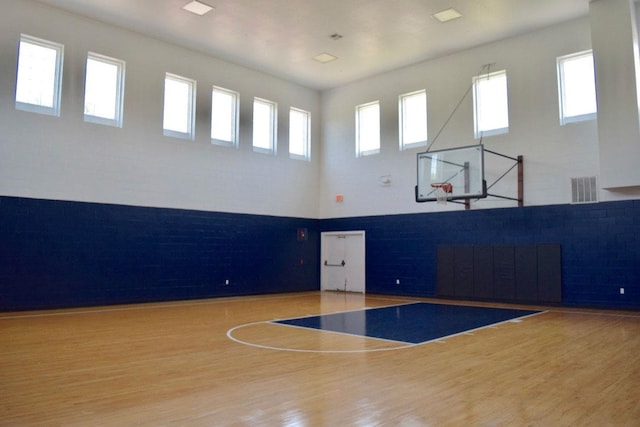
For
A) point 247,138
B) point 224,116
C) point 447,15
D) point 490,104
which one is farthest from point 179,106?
point 490,104

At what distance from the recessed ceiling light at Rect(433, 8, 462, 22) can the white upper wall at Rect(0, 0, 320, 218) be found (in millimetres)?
5286

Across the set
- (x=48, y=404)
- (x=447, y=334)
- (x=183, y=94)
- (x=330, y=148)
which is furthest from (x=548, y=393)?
(x=330, y=148)

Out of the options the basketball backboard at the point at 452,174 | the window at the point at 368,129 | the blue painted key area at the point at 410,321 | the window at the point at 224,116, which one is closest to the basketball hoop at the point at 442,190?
the basketball backboard at the point at 452,174

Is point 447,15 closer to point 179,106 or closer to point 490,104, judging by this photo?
point 490,104

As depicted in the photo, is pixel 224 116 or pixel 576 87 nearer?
pixel 576 87

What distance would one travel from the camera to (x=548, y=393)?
3.79 m

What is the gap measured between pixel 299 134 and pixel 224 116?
275 centimetres

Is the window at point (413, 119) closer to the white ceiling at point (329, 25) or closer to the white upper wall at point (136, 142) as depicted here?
the white ceiling at point (329, 25)

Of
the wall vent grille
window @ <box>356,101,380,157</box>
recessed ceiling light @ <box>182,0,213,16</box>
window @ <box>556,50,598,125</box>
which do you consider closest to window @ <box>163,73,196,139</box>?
recessed ceiling light @ <box>182,0,213,16</box>

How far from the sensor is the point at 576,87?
34.3 feet

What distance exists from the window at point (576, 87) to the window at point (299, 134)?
23.2 feet

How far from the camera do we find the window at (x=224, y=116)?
12.4 meters

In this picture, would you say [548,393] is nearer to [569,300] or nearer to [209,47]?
[569,300]

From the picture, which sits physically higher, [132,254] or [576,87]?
[576,87]
